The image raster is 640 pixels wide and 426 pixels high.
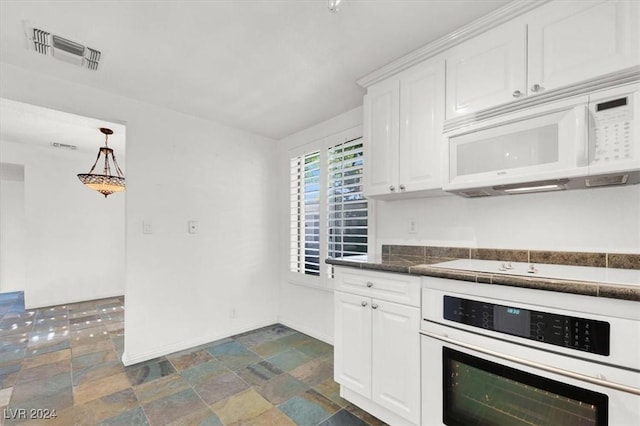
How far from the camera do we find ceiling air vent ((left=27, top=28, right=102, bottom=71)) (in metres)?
1.73

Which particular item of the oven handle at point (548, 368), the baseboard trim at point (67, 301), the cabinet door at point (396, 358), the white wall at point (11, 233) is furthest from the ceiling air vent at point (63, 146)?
the oven handle at point (548, 368)

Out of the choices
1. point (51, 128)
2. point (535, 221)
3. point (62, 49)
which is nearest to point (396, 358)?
point (535, 221)

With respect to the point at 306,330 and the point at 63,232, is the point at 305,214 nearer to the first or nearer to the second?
the point at 306,330

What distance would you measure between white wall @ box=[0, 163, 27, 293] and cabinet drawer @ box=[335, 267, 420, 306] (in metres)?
6.43

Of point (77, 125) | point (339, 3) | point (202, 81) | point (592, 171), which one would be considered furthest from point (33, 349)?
point (592, 171)

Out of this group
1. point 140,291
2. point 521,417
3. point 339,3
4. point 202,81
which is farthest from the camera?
point 140,291

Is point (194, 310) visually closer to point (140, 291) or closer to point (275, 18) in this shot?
point (140, 291)

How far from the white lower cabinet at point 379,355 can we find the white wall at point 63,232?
499 centimetres

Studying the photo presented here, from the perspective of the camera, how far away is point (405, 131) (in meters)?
1.96

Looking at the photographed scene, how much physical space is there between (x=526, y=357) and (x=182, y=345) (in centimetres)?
292

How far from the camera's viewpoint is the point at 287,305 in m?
3.55

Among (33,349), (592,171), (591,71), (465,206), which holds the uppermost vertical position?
(591,71)

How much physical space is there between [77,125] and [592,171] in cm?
472

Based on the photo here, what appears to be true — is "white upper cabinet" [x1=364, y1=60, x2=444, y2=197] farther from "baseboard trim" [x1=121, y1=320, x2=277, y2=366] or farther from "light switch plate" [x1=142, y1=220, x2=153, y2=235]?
"baseboard trim" [x1=121, y1=320, x2=277, y2=366]
